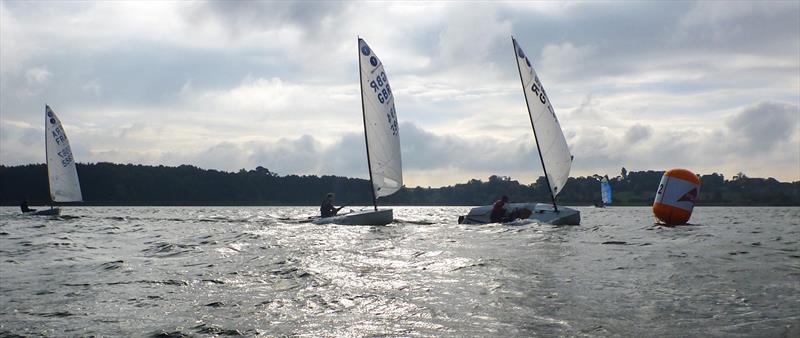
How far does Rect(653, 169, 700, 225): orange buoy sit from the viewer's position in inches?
1036

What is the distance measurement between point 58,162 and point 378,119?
31.0 m

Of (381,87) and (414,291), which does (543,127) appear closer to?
(381,87)

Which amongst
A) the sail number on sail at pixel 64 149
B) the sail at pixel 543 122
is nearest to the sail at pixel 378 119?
the sail at pixel 543 122

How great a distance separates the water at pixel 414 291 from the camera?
7598 mm

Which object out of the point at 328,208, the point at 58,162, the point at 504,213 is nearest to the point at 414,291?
the point at 504,213

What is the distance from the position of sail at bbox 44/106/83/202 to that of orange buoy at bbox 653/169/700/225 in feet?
144

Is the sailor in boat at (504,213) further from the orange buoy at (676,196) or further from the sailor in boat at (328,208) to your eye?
the sailor in boat at (328,208)

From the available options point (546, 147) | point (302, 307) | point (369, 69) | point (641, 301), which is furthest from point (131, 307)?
point (369, 69)

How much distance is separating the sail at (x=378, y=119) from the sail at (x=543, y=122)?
7510mm

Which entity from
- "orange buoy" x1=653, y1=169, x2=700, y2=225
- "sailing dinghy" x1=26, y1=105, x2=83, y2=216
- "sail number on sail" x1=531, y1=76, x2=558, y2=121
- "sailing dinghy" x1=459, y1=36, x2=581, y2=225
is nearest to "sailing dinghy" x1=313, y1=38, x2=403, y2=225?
"sailing dinghy" x1=459, y1=36, x2=581, y2=225

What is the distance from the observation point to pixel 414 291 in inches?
400

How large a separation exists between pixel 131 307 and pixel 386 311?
3.72 meters

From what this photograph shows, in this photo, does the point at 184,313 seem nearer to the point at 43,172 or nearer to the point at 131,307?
the point at 131,307

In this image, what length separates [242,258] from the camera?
1577 centimetres
